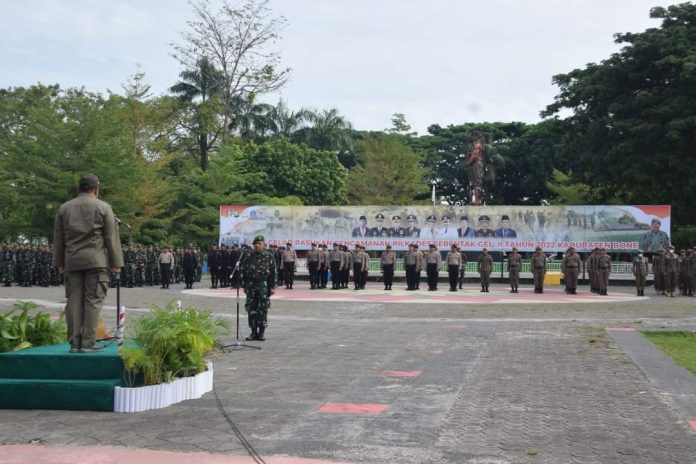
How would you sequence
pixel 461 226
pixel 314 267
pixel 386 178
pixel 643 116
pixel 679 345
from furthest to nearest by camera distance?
1. pixel 386 178
2. pixel 643 116
3. pixel 461 226
4. pixel 314 267
5. pixel 679 345

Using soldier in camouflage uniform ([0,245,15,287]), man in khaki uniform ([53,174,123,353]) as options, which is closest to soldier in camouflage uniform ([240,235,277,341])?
man in khaki uniform ([53,174,123,353])

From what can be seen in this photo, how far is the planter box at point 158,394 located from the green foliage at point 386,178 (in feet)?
154

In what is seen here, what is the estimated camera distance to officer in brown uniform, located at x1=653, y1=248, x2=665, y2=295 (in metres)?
27.0

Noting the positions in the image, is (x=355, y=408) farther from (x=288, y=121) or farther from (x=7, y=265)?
(x=288, y=121)

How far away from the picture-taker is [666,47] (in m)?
35.7

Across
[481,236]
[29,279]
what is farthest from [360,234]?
[29,279]

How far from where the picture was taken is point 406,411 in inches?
269

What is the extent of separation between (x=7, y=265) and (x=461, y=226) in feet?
63.1

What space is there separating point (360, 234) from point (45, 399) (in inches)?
1092

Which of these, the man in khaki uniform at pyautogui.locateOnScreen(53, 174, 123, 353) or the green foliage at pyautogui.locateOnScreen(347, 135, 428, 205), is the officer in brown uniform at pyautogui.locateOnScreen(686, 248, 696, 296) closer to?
the man in khaki uniform at pyautogui.locateOnScreen(53, 174, 123, 353)

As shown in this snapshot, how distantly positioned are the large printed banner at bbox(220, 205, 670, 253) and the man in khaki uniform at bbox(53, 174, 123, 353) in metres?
27.0

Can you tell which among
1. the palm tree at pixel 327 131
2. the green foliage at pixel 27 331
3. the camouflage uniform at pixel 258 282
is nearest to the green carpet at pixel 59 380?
the green foliage at pixel 27 331

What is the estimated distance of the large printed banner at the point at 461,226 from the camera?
31.5m

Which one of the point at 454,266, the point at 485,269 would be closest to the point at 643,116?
the point at 485,269
